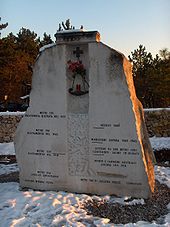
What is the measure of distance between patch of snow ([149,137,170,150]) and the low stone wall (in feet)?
1.94

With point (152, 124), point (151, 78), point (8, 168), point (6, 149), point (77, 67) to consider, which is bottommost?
point (8, 168)

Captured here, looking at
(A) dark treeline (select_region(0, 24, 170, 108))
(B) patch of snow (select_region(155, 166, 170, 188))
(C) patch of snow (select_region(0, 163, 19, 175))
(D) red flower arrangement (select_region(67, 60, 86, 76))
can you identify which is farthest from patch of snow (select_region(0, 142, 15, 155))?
(A) dark treeline (select_region(0, 24, 170, 108))

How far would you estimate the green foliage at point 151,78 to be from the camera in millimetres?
25578

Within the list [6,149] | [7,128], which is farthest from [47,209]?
[7,128]

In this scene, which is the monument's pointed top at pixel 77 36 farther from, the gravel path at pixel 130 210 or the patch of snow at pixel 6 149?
the patch of snow at pixel 6 149

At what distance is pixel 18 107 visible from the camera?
85.2 feet

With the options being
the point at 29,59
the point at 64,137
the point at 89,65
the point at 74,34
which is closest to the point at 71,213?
the point at 64,137

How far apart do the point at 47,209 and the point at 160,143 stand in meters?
8.39

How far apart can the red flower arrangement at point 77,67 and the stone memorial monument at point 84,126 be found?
0.01 meters

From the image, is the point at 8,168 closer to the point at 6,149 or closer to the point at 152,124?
the point at 6,149

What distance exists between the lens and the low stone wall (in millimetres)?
13750

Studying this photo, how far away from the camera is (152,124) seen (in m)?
13.8

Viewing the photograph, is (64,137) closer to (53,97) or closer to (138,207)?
(53,97)

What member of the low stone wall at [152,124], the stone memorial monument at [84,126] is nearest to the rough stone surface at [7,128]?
the low stone wall at [152,124]
